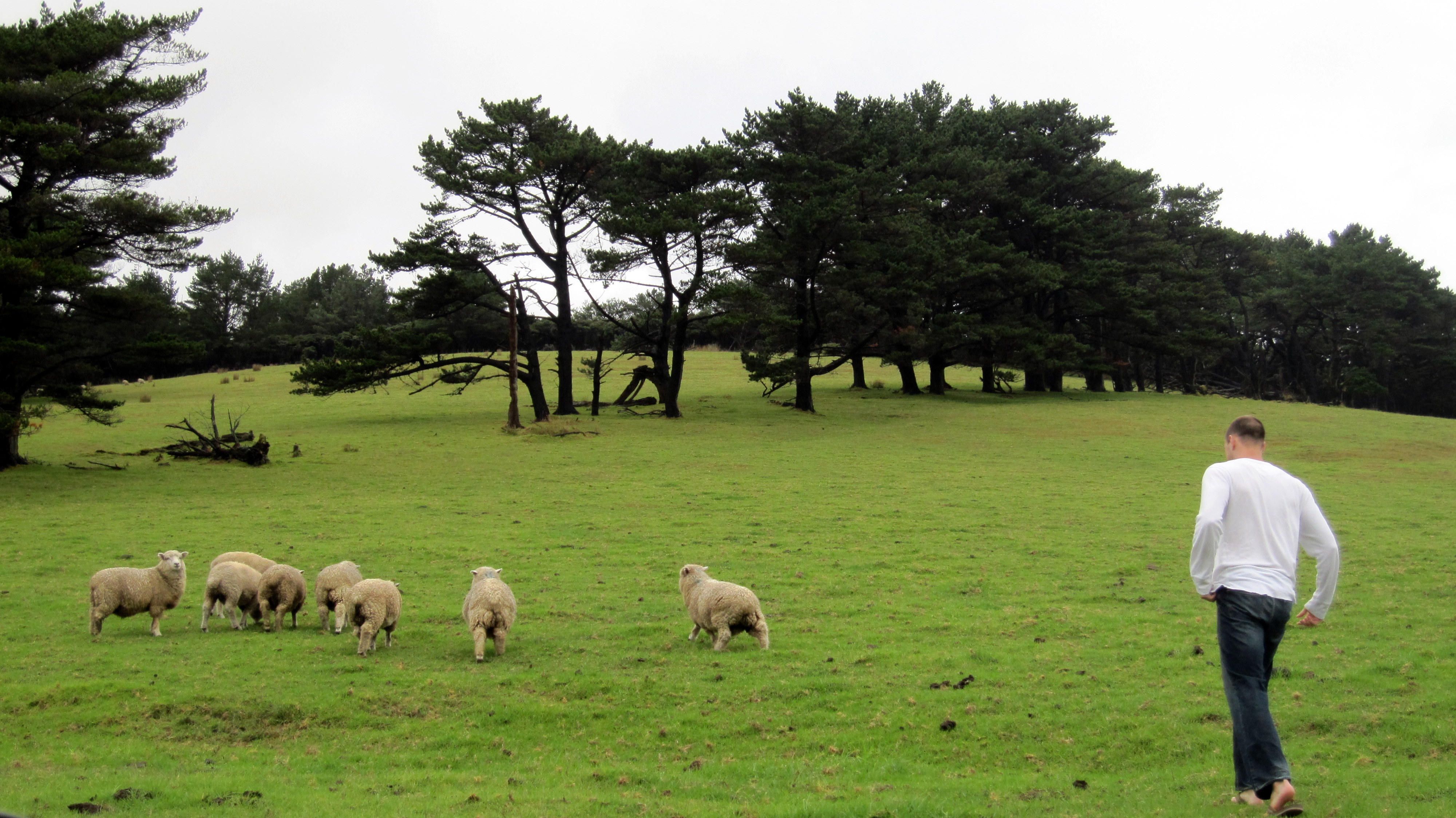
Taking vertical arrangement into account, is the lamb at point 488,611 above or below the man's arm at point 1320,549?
below

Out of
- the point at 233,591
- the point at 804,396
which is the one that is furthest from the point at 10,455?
the point at 804,396

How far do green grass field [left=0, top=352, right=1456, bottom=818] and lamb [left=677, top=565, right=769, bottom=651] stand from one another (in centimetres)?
27

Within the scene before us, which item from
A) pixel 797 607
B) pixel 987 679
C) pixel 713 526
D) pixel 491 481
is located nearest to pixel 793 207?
pixel 491 481

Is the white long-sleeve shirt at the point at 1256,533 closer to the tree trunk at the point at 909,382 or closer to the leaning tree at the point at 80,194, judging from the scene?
the leaning tree at the point at 80,194

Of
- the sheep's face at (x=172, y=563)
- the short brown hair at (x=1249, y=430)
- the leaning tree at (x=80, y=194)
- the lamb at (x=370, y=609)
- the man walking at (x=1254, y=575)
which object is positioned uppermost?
the leaning tree at (x=80, y=194)

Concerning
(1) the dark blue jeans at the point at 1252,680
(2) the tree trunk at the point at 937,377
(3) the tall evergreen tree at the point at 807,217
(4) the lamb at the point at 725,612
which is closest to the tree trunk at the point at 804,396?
(3) the tall evergreen tree at the point at 807,217

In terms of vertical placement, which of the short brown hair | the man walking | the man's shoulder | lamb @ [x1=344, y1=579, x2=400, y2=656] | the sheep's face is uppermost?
the short brown hair

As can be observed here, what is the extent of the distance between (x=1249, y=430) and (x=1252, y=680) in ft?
5.40

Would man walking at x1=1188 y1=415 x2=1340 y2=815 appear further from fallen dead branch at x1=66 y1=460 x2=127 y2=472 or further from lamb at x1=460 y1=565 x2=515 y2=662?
fallen dead branch at x1=66 y1=460 x2=127 y2=472

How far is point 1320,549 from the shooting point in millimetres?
6344

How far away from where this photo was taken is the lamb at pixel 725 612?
11.2 m

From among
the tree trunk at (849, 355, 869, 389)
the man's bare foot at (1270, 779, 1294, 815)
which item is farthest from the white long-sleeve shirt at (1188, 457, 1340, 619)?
the tree trunk at (849, 355, 869, 389)

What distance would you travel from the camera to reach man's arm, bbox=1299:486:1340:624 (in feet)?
20.6

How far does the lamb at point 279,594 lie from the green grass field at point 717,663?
14.2 inches
